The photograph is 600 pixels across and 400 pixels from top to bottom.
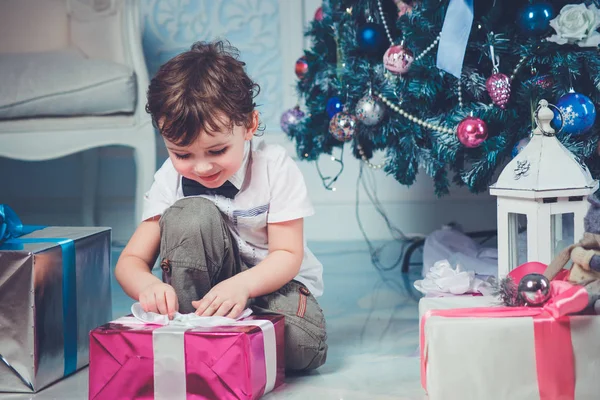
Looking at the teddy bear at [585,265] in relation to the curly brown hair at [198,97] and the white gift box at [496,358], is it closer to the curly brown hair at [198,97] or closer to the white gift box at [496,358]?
the white gift box at [496,358]

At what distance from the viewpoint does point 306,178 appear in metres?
2.47

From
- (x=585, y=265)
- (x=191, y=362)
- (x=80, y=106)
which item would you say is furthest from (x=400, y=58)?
(x=80, y=106)

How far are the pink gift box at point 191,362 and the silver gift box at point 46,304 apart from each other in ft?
0.48

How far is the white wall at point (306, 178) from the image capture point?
238 cm

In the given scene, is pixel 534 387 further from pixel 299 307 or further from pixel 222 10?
pixel 222 10

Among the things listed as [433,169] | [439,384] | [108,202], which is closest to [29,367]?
[439,384]

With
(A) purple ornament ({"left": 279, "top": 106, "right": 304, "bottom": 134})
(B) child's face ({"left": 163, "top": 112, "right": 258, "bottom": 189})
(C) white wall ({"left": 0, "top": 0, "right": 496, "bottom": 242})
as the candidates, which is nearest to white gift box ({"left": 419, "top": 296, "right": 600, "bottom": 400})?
(B) child's face ({"left": 163, "top": 112, "right": 258, "bottom": 189})

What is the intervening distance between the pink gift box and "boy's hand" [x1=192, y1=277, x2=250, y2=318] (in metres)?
0.05

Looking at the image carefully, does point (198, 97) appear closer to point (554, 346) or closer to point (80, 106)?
point (554, 346)

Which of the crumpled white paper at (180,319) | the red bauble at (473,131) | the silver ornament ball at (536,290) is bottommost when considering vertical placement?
the crumpled white paper at (180,319)

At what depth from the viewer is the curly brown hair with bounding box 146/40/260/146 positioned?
38.9 inches

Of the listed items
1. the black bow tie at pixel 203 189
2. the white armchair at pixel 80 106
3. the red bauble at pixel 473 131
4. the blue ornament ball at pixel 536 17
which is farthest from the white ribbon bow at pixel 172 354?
the white armchair at pixel 80 106

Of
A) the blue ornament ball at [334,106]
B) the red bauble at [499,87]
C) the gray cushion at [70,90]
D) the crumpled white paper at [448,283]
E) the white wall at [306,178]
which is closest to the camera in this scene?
the crumpled white paper at [448,283]

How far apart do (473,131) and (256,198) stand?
1.57 ft
